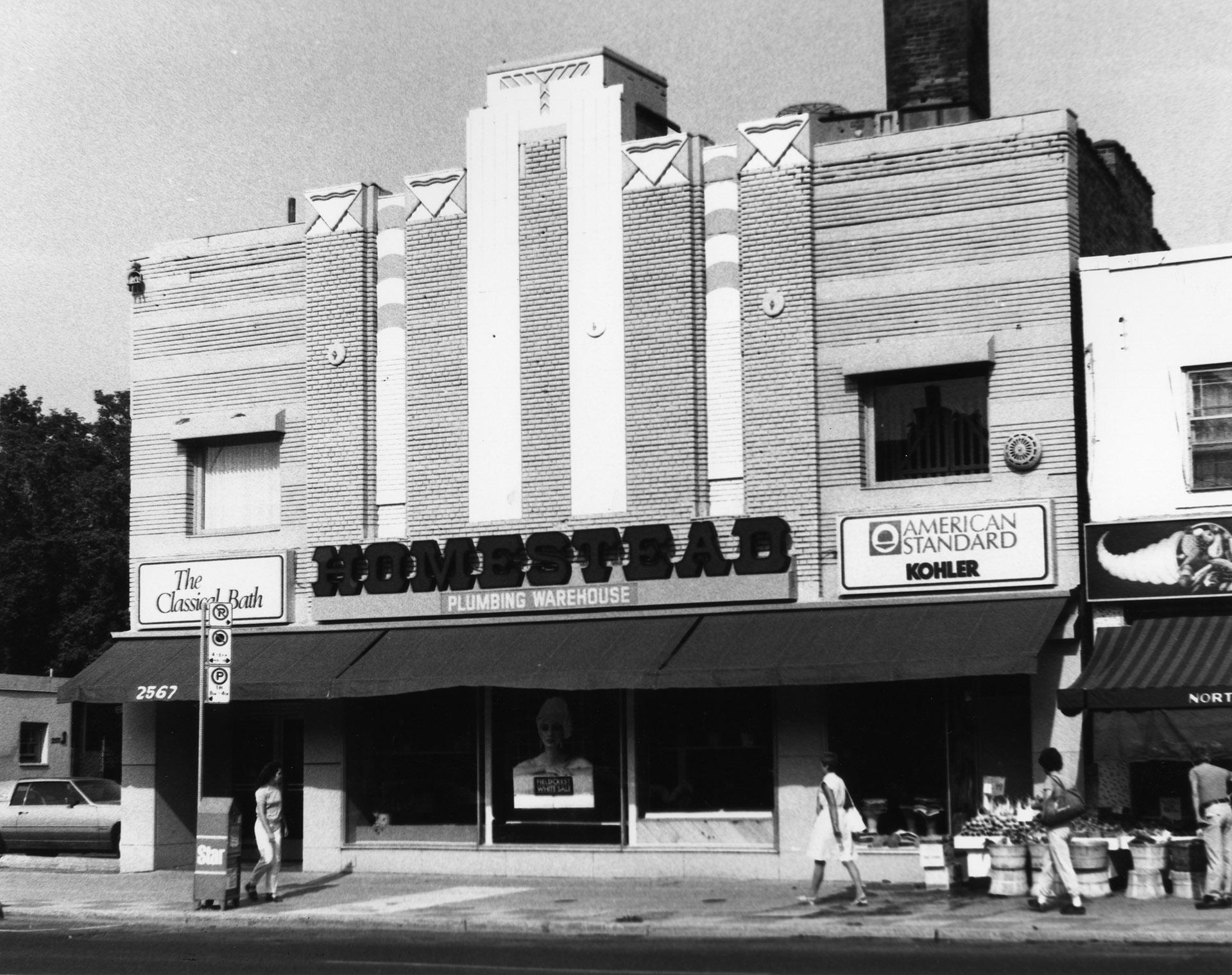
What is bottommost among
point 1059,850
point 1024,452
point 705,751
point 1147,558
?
point 1059,850

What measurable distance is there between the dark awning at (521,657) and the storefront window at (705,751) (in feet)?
3.78

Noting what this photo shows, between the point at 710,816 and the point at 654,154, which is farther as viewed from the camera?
the point at 654,154

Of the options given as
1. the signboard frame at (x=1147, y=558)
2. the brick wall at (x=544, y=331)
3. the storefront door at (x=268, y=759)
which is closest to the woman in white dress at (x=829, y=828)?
the signboard frame at (x=1147, y=558)

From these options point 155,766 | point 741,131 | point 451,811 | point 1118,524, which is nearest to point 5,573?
point 155,766

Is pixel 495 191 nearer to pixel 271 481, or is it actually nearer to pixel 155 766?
pixel 271 481

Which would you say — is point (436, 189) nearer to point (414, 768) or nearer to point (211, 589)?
point (211, 589)

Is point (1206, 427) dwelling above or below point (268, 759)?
above

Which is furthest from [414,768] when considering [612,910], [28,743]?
[28,743]

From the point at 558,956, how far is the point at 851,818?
4.80m

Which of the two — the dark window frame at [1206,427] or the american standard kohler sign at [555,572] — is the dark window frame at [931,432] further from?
the dark window frame at [1206,427]

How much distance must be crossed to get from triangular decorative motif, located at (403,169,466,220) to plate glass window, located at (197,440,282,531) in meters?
4.32

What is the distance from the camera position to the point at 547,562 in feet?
80.1

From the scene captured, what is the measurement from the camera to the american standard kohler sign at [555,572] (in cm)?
2323

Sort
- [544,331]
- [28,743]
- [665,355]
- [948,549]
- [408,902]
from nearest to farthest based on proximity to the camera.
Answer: [408,902], [948,549], [665,355], [544,331], [28,743]
